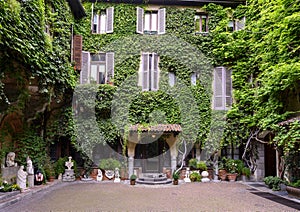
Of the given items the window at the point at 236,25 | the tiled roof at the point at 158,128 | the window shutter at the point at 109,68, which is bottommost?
the tiled roof at the point at 158,128

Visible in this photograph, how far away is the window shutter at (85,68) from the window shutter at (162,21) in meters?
3.80

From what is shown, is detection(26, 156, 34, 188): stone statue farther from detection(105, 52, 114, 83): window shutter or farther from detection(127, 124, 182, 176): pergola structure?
detection(105, 52, 114, 83): window shutter

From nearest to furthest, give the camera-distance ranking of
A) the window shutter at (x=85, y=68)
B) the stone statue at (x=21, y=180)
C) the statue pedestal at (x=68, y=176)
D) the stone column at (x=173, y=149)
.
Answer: the stone statue at (x=21, y=180)
the statue pedestal at (x=68, y=176)
the stone column at (x=173, y=149)
the window shutter at (x=85, y=68)

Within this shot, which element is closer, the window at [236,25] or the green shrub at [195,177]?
the green shrub at [195,177]

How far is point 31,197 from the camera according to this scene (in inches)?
332

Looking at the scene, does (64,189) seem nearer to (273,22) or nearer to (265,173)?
(265,173)

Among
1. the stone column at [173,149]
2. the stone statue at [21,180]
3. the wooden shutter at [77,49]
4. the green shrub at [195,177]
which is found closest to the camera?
the stone statue at [21,180]

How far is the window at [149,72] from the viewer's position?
1335 cm

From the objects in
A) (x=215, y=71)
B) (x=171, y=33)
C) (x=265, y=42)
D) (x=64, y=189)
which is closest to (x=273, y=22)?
(x=265, y=42)

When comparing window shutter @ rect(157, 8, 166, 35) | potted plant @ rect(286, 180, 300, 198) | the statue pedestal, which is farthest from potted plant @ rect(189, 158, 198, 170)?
window shutter @ rect(157, 8, 166, 35)

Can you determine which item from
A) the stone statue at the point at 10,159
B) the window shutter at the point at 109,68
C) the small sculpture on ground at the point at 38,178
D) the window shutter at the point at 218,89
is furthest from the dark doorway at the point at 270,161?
the stone statue at the point at 10,159

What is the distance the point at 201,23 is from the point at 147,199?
9.65m

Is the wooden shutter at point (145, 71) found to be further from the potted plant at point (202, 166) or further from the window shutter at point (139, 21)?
the potted plant at point (202, 166)

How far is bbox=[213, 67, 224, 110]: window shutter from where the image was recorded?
13.4 metres
